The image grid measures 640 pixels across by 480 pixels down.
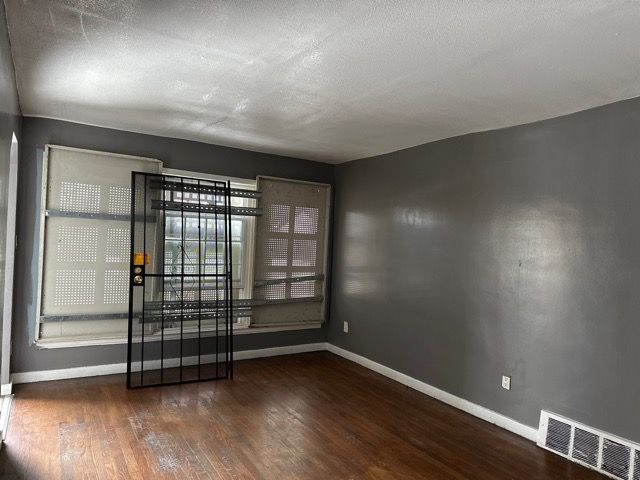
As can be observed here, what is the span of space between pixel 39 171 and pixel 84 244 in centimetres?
77

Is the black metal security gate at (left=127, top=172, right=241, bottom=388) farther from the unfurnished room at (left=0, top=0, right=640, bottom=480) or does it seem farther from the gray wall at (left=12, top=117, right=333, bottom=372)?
the gray wall at (left=12, top=117, right=333, bottom=372)

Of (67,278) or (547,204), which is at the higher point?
(547,204)

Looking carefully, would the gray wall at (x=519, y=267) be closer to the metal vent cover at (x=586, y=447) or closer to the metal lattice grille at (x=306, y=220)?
the metal vent cover at (x=586, y=447)

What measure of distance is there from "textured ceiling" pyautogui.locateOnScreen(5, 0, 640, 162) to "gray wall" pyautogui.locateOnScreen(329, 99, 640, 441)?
0.34 meters

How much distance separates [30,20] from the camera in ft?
6.84

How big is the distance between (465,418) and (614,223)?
1944 millimetres

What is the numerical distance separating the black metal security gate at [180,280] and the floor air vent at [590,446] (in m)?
2.91

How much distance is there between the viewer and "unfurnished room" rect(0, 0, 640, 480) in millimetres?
2223

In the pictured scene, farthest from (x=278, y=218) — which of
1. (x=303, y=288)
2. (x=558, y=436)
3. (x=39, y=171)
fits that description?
(x=558, y=436)

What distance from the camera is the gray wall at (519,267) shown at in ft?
9.15

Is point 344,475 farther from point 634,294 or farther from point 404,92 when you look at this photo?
point 404,92

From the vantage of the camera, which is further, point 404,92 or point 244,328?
point 244,328

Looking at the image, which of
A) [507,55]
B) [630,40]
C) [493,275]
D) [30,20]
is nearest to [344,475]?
[493,275]

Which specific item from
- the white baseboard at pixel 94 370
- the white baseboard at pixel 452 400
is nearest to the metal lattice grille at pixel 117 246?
the white baseboard at pixel 94 370
